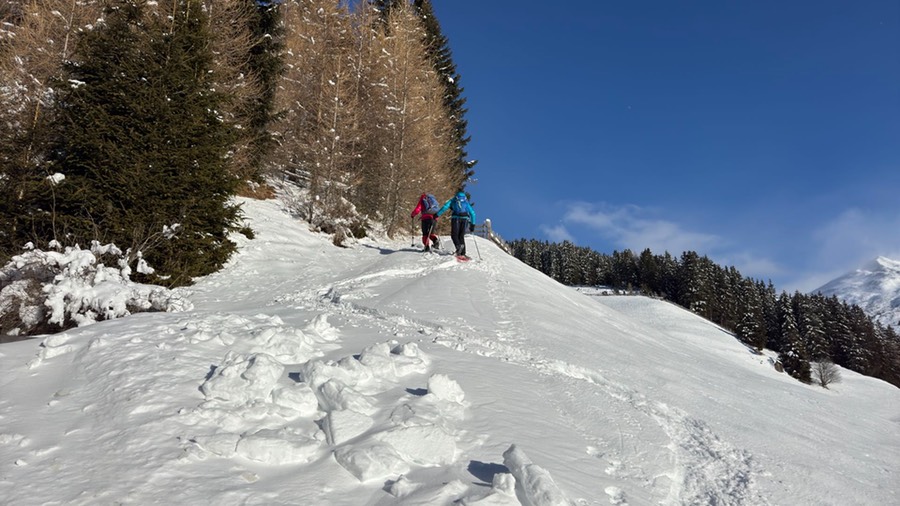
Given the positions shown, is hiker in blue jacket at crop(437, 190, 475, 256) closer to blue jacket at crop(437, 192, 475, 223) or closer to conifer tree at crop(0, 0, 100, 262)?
blue jacket at crop(437, 192, 475, 223)

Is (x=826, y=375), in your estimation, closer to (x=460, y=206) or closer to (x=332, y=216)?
(x=460, y=206)

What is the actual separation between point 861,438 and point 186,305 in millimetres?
9913

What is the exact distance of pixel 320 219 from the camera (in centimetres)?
1945

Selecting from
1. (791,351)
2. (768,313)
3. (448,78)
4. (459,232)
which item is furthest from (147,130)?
(768,313)

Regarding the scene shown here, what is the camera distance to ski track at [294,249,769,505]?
11.2 ft

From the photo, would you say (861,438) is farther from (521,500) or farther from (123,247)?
(123,247)

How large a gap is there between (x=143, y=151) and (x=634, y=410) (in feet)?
34.5

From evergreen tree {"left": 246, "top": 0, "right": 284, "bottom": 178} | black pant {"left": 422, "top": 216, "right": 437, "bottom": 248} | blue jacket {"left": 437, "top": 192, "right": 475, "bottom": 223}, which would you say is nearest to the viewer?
blue jacket {"left": 437, "top": 192, "right": 475, "bottom": 223}

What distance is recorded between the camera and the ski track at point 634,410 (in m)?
3.40

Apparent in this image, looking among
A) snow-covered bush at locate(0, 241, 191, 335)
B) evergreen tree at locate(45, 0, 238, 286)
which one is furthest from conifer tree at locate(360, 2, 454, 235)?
snow-covered bush at locate(0, 241, 191, 335)

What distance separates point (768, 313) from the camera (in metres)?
68.9

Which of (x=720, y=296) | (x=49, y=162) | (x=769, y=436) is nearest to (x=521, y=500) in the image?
(x=769, y=436)

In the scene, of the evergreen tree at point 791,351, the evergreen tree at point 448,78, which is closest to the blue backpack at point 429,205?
the evergreen tree at point 448,78

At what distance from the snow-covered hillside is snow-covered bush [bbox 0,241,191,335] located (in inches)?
40.5
